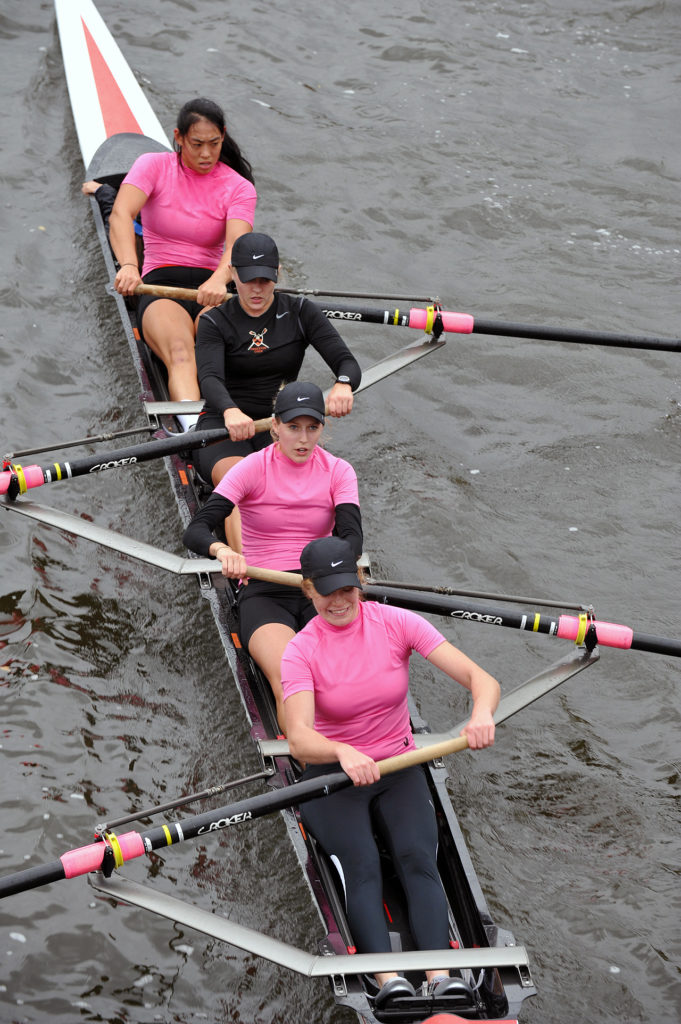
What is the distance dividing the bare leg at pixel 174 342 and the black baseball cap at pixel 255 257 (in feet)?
3.82

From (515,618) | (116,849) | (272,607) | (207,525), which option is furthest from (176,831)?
(515,618)

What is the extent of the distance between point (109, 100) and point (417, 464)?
4719mm

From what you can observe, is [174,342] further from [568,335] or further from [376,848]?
[376,848]

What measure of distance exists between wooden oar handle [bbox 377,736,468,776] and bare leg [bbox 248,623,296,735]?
80 centimetres

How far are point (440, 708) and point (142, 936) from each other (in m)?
1.79

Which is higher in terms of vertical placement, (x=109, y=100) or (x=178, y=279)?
(x=109, y=100)

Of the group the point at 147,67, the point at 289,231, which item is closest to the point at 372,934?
the point at 289,231

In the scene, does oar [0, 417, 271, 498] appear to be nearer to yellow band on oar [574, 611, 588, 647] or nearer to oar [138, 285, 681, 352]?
oar [138, 285, 681, 352]

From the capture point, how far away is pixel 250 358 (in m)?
5.70

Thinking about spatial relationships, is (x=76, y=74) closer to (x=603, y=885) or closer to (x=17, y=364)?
(x=17, y=364)

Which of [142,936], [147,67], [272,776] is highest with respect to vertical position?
[147,67]

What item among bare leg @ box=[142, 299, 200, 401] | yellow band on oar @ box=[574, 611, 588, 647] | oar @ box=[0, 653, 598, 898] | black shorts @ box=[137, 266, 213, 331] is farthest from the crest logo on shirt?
oar @ box=[0, 653, 598, 898]

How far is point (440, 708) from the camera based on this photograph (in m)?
5.60

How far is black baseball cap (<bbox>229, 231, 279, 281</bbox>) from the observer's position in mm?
5281
